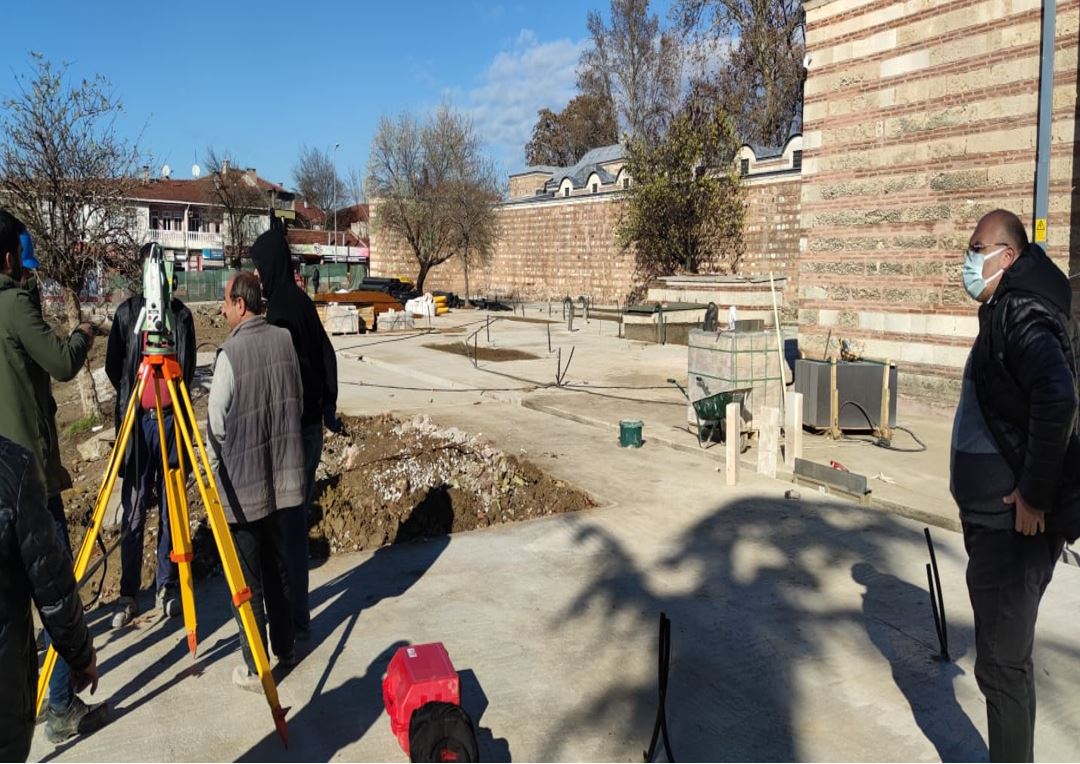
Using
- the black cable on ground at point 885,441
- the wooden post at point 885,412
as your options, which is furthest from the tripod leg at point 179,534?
the wooden post at point 885,412

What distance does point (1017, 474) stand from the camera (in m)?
3.03

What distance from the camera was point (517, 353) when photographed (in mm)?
20250

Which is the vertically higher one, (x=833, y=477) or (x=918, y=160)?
(x=918, y=160)

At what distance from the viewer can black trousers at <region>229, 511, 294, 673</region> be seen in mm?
4230

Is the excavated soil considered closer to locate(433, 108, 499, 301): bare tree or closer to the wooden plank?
the wooden plank

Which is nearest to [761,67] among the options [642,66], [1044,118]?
[642,66]

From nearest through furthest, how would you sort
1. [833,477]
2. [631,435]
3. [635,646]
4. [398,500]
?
[635,646] → [398,500] → [833,477] → [631,435]

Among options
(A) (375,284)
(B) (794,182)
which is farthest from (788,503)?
(A) (375,284)

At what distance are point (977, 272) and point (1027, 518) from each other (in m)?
1.01

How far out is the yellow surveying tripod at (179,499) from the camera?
12.1 ft

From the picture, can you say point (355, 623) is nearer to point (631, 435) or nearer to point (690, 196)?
point (631, 435)

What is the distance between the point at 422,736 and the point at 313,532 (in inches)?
152

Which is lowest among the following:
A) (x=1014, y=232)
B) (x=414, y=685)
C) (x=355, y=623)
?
(x=355, y=623)

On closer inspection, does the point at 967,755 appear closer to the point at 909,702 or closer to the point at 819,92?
the point at 909,702
